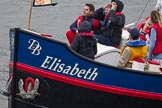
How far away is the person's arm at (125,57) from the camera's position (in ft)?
30.1

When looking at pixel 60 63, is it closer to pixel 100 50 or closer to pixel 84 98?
pixel 84 98

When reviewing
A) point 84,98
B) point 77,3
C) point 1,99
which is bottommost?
point 77,3

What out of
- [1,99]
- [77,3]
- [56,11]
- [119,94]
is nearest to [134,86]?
[119,94]

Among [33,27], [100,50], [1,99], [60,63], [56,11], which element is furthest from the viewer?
[56,11]

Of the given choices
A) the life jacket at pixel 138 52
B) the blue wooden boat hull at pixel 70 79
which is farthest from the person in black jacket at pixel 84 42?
the life jacket at pixel 138 52

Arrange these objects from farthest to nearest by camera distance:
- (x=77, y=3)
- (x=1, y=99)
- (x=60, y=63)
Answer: (x=77, y=3), (x=1, y=99), (x=60, y=63)

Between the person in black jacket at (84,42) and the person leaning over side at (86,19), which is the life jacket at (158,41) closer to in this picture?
the person in black jacket at (84,42)

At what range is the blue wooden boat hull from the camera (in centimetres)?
889

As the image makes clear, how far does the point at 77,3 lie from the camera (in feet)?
83.8

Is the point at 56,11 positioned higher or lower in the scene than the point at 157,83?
lower

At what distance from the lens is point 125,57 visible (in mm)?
9219

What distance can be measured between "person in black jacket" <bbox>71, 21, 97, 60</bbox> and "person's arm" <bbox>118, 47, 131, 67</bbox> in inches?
15.6

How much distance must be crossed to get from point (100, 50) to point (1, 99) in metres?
3.04

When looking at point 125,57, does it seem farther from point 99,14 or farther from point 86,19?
point 99,14
